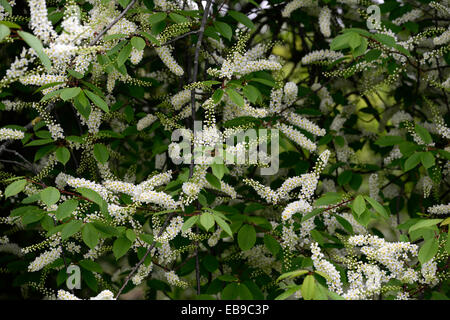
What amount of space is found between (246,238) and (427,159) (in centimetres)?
118

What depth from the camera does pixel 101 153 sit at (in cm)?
319

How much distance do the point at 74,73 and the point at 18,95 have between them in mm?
1779

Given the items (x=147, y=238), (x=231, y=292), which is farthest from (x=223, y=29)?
(x=231, y=292)

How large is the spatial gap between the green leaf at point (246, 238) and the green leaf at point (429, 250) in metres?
0.92

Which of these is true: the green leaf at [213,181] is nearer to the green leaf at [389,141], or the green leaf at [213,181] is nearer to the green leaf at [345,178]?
the green leaf at [389,141]

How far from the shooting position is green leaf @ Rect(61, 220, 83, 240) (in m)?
2.41

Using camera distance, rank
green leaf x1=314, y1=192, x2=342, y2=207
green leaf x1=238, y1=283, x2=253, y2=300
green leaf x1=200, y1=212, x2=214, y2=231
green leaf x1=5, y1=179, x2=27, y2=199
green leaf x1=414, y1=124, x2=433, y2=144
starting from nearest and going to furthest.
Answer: green leaf x1=200, y1=212, x2=214, y2=231
green leaf x1=5, y1=179, x2=27, y2=199
green leaf x1=314, y1=192, x2=342, y2=207
green leaf x1=238, y1=283, x2=253, y2=300
green leaf x1=414, y1=124, x2=433, y2=144

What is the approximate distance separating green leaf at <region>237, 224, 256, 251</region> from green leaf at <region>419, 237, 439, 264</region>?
36.3 inches

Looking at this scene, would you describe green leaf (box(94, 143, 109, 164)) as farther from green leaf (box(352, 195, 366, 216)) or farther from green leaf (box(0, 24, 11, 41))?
green leaf (box(352, 195, 366, 216))

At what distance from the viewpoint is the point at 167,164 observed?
3.91 m

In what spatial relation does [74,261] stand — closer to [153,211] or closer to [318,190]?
[153,211]

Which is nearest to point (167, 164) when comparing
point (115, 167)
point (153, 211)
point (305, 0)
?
point (115, 167)

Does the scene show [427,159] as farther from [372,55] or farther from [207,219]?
[207,219]

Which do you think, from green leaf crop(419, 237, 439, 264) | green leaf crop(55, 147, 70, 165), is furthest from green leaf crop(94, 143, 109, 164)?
green leaf crop(419, 237, 439, 264)
